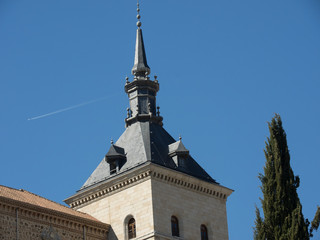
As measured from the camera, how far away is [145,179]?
4784cm

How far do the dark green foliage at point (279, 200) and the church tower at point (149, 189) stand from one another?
7.89 metres

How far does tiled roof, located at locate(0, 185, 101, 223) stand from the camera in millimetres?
44750

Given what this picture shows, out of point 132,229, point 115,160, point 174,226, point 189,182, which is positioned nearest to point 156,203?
point 174,226

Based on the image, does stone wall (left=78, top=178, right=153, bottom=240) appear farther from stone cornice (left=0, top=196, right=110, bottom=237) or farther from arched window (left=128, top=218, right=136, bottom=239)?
stone cornice (left=0, top=196, right=110, bottom=237)

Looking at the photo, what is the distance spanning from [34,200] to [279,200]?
41.9 feet

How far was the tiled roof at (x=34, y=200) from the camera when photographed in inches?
1762

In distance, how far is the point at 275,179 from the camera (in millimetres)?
40750

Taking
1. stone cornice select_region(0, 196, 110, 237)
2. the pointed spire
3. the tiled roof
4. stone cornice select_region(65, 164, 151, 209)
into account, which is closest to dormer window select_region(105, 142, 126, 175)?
stone cornice select_region(65, 164, 151, 209)

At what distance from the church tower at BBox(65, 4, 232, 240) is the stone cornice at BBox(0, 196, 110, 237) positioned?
1.09m

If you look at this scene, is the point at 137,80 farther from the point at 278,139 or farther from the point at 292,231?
the point at 292,231

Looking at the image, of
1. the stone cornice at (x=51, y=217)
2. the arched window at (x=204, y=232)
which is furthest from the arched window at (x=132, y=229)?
the arched window at (x=204, y=232)

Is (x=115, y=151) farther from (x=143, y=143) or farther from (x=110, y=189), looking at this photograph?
(x=110, y=189)

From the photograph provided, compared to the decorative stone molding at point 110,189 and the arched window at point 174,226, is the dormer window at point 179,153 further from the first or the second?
the arched window at point 174,226

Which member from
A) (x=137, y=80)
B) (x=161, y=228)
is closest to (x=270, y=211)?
(x=161, y=228)
